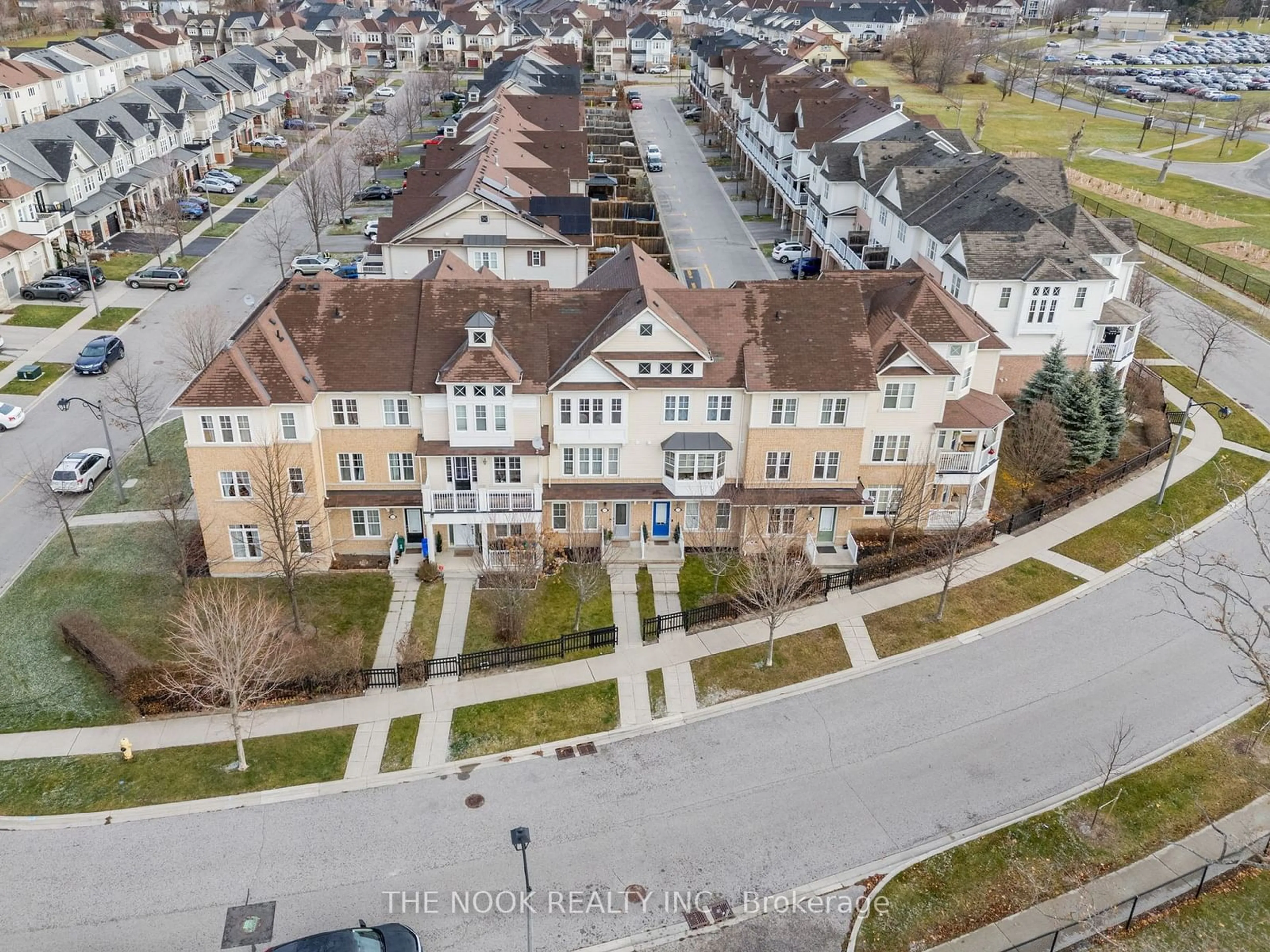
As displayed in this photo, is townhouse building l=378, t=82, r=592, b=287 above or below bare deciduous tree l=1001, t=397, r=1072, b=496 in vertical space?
above

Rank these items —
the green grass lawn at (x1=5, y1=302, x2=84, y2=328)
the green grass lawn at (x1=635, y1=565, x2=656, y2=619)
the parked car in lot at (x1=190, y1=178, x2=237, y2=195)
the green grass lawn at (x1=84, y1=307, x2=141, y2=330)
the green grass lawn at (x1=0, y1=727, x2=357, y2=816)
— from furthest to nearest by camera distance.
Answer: the parked car in lot at (x1=190, y1=178, x2=237, y2=195)
the green grass lawn at (x1=84, y1=307, x2=141, y2=330)
the green grass lawn at (x1=5, y1=302, x2=84, y2=328)
the green grass lawn at (x1=635, y1=565, x2=656, y2=619)
the green grass lawn at (x1=0, y1=727, x2=357, y2=816)

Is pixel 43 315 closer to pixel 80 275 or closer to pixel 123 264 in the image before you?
pixel 80 275

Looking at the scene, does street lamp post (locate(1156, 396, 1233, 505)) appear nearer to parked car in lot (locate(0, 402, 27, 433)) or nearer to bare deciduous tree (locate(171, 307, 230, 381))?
bare deciduous tree (locate(171, 307, 230, 381))

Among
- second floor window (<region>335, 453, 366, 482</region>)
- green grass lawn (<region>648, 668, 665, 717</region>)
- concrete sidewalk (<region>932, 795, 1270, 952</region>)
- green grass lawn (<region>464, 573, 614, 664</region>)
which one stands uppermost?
Result: second floor window (<region>335, 453, 366, 482</region>)

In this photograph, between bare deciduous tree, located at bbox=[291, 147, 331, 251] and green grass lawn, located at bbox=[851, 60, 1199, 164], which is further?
green grass lawn, located at bbox=[851, 60, 1199, 164]

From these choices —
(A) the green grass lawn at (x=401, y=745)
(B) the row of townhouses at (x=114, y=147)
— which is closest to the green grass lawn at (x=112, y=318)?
(B) the row of townhouses at (x=114, y=147)

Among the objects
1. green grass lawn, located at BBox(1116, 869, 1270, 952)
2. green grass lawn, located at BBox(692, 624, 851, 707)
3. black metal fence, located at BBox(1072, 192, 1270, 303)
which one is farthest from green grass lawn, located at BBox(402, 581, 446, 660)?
black metal fence, located at BBox(1072, 192, 1270, 303)

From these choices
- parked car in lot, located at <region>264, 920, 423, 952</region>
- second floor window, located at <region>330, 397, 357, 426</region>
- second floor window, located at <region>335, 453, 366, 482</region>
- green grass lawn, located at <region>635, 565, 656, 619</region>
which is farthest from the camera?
second floor window, located at <region>335, 453, 366, 482</region>

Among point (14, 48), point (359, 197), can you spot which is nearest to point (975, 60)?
point (359, 197)
